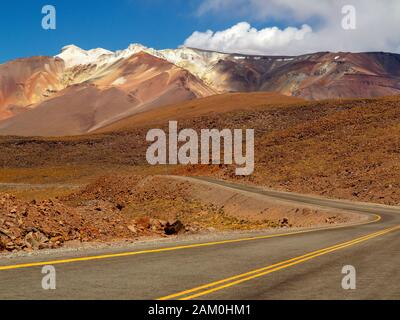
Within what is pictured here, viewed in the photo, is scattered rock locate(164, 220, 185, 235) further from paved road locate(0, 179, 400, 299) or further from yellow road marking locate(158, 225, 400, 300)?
yellow road marking locate(158, 225, 400, 300)

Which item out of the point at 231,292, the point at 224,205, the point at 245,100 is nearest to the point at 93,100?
the point at 245,100

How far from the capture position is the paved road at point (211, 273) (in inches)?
352

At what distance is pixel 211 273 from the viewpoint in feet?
36.7

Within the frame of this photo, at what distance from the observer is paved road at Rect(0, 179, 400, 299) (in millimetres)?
8938

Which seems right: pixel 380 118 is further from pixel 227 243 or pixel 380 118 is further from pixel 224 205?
pixel 227 243

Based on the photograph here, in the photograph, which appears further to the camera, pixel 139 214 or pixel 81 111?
pixel 81 111

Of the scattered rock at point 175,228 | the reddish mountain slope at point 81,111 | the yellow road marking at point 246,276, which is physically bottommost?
the scattered rock at point 175,228

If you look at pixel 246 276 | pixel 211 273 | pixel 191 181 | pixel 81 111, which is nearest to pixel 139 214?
pixel 191 181

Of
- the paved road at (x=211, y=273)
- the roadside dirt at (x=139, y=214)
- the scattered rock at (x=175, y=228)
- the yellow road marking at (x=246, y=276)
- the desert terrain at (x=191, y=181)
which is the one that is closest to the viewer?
the yellow road marking at (x=246, y=276)

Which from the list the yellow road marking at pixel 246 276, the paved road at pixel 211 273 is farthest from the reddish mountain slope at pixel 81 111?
the yellow road marking at pixel 246 276

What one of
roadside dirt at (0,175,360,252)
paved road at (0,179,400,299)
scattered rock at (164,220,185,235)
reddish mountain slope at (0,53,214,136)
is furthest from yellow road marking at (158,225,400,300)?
reddish mountain slope at (0,53,214,136)

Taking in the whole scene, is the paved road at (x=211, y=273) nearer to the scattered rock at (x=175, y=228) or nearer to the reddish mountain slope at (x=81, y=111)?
the scattered rock at (x=175, y=228)

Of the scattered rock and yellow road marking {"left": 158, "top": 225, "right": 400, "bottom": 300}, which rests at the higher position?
yellow road marking {"left": 158, "top": 225, "right": 400, "bottom": 300}

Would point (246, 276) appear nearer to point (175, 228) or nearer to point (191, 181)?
point (175, 228)
